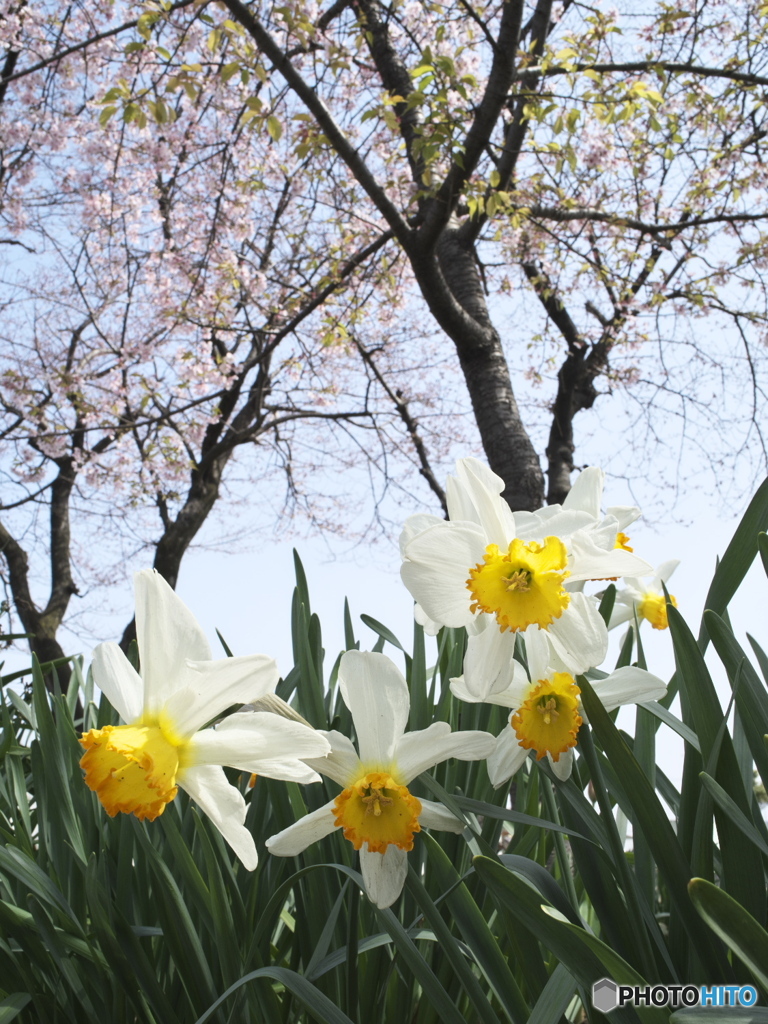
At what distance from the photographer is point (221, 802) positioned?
535mm

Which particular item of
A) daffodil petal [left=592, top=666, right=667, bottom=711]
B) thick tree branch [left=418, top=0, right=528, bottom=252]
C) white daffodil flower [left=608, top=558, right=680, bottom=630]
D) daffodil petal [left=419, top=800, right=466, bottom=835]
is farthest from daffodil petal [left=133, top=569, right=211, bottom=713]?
thick tree branch [left=418, top=0, right=528, bottom=252]

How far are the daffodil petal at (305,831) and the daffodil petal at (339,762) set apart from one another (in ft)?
0.09

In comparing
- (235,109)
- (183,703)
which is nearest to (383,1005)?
(183,703)

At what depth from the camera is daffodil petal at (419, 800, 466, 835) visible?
59 centimetres

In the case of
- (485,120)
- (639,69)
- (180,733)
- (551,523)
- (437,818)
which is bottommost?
(437,818)

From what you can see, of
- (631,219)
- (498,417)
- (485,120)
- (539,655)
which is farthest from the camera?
(631,219)

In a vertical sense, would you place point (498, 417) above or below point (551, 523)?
above

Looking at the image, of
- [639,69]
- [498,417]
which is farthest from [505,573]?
[639,69]

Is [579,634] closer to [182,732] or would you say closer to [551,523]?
[551,523]

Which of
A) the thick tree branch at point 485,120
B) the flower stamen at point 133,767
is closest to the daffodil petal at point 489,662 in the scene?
the flower stamen at point 133,767

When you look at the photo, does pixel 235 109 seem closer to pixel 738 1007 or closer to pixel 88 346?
pixel 88 346

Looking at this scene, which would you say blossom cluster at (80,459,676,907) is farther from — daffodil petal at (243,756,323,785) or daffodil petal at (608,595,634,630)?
daffodil petal at (608,595,634,630)

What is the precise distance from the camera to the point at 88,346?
29.2 ft

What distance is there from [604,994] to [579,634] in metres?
0.24
